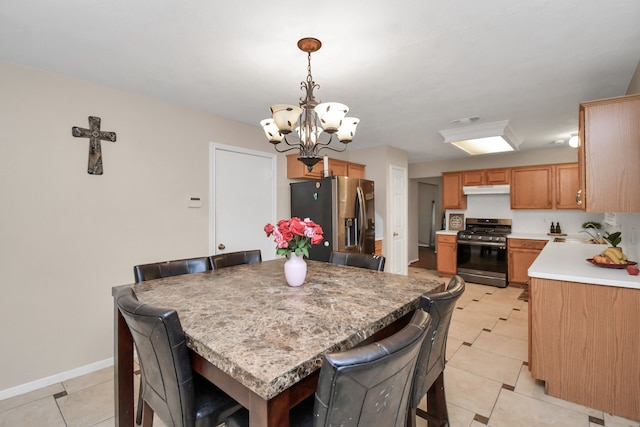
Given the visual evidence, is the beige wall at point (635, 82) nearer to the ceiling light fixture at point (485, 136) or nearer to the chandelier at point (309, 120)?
the ceiling light fixture at point (485, 136)

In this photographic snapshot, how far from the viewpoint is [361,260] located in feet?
7.54

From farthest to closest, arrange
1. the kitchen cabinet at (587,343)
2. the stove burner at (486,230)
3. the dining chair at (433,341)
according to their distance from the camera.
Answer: the stove burner at (486,230) → the kitchen cabinet at (587,343) → the dining chair at (433,341)

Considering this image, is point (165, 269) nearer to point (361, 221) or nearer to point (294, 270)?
point (294, 270)

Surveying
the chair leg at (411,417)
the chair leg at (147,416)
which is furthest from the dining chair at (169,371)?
the chair leg at (411,417)

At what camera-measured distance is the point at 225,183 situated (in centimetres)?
323

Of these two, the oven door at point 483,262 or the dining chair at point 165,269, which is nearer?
the dining chair at point 165,269

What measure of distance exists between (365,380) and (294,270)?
931 mm

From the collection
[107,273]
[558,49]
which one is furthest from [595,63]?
[107,273]

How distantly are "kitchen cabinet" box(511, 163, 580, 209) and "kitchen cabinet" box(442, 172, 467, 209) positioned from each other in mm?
833

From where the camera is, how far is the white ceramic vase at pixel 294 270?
163 centimetres

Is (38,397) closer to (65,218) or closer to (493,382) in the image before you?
(65,218)

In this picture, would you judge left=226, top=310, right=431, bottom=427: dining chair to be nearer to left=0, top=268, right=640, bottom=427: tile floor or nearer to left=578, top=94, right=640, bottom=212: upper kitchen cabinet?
left=0, top=268, right=640, bottom=427: tile floor

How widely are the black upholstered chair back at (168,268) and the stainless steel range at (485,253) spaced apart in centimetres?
451


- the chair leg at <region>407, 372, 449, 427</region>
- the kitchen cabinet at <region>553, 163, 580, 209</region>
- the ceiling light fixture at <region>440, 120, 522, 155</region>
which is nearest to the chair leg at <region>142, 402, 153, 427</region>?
the chair leg at <region>407, 372, 449, 427</region>
